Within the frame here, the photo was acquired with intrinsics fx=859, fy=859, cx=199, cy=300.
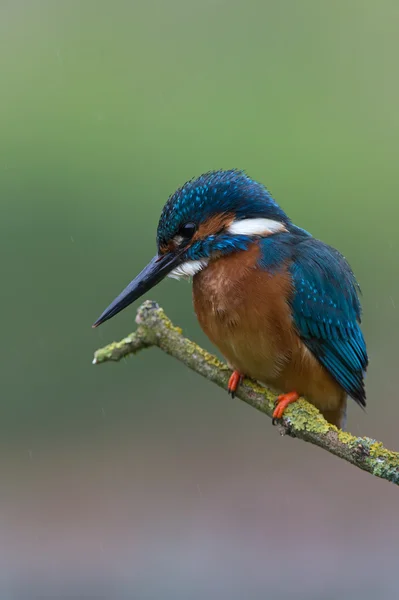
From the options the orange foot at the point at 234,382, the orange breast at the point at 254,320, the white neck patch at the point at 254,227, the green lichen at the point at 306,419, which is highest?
the white neck patch at the point at 254,227

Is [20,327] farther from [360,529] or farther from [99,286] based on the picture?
[360,529]

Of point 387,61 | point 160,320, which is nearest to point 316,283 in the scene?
point 160,320

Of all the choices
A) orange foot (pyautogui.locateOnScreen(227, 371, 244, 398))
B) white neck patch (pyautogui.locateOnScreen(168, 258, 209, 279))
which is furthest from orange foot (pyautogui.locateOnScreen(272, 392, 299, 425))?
white neck patch (pyautogui.locateOnScreen(168, 258, 209, 279))

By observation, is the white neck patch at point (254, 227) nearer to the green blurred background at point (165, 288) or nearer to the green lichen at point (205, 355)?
the green lichen at point (205, 355)

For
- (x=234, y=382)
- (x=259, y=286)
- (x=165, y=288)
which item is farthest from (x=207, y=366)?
(x=165, y=288)

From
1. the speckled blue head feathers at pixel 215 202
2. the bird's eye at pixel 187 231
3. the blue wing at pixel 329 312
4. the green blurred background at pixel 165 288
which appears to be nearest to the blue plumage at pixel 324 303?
the blue wing at pixel 329 312

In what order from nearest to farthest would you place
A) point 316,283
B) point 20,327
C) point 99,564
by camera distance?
point 316,283
point 99,564
point 20,327

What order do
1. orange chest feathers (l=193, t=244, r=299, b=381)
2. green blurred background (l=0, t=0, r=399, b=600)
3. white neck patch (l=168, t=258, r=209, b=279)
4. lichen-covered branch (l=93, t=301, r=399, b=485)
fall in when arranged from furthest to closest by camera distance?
green blurred background (l=0, t=0, r=399, b=600)
white neck patch (l=168, t=258, r=209, b=279)
orange chest feathers (l=193, t=244, r=299, b=381)
lichen-covered branch (l=93, t=301, r=399, b=485)

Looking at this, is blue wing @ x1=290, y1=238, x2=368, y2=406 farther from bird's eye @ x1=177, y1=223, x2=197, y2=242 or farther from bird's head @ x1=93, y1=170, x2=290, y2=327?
bird's eye @ x1=177, y1=223, x2=197, y2=242
